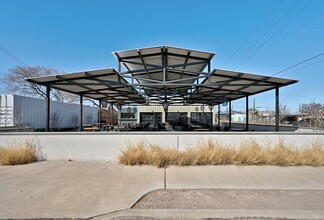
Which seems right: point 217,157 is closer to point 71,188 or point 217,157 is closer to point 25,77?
point 71,188

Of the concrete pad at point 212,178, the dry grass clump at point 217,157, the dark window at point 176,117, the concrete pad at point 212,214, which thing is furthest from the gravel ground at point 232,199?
the dark window at point 176,117

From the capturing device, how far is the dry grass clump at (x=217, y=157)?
6.66 m

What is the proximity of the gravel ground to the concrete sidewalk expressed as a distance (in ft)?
0.66

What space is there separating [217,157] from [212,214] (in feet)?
11.1

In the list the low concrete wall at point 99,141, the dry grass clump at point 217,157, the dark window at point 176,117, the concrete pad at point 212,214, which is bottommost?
the concrete pad at point 212,214

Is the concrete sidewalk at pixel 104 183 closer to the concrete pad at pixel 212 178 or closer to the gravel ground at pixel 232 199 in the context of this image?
the concrete pad at pixel 212 178

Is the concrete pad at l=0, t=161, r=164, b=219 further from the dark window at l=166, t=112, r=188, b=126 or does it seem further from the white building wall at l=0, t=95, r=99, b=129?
the dark window at l=166, t=112, r=188, b=126

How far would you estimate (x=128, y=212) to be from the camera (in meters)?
3.56

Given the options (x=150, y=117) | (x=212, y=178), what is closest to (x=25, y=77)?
(x=150, y=117)

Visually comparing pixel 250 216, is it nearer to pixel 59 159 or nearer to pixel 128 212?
pixel 128 212

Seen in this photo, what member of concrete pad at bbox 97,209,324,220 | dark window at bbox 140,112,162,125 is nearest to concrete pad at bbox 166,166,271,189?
concrete pad at bbox 97,209,324,220

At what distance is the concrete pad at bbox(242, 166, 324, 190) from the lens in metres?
4.91

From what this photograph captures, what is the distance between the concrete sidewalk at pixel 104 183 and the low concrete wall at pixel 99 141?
49cm

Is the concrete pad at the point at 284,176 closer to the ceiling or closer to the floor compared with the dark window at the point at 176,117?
closer to the floor
